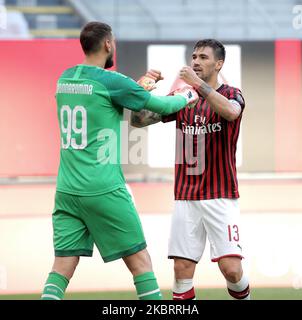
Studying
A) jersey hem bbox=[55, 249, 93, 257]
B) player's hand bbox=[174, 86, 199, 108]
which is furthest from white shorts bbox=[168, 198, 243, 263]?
jersey hem bbox=[55, 249, 93, 257]

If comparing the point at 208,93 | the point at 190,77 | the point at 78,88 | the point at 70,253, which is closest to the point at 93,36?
the point at 78,88

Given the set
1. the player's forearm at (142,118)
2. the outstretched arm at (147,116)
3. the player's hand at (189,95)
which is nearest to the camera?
the player's hand at (189,95)

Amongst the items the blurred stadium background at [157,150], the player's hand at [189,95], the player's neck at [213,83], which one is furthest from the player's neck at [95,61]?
the blurred stadium background at [157,150]

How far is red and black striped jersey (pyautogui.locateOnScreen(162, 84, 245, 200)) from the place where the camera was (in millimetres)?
5266

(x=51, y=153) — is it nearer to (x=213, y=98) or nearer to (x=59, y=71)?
(x=59, y=71)

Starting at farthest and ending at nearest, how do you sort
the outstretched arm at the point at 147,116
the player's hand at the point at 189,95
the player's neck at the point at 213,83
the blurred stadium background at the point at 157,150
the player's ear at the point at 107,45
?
the blurred stadium background at the point at 157,150 → the player's neck at the point at 213,83 → the outstretched arm at the point at 147,116 → the player's hand at the point at 189,95 → the player's ear at the point at 107,45

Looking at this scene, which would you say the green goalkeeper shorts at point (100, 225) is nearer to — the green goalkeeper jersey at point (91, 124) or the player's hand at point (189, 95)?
the green goalkeeper jersey at point (91, 124)

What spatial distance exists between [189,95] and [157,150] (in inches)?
119

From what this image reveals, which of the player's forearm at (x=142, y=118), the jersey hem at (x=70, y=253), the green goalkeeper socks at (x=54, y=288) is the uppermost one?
the player's forearm at (x=142, y=118)

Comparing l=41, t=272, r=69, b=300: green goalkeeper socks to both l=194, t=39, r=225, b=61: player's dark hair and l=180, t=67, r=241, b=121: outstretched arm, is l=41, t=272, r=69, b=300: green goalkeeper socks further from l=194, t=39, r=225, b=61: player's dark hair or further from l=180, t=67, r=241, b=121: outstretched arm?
l=194, t=39, r=225, b=61: player's dark hair

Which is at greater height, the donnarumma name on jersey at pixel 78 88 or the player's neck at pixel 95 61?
the player's neck at pixel 95 61

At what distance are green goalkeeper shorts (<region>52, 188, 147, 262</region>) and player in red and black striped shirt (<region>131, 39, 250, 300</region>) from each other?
578mm

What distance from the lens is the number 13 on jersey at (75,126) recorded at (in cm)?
468
